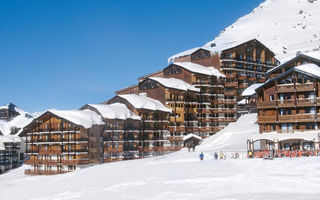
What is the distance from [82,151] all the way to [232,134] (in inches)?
1043

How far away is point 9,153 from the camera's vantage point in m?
96.1

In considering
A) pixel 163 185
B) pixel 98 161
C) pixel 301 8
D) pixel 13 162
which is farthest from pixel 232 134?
pixel 301 8

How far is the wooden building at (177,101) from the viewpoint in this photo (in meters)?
87.4

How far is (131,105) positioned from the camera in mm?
82125

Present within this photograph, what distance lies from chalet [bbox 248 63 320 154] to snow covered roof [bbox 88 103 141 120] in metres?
24.8

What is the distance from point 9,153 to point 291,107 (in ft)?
212

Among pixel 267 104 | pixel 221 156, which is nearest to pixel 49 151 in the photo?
pixel 221 156

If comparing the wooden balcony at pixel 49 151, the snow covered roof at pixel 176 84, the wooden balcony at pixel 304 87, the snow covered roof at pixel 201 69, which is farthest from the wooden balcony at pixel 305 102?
the wooden balcony at pixel 49 151

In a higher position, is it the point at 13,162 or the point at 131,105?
the point at 131,105

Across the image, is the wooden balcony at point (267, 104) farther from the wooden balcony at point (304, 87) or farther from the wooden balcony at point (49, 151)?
the wooden balcony at point (49, 151)

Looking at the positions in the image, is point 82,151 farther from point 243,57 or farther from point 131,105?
point 243,57

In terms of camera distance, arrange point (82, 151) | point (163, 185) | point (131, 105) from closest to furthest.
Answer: point (163, 185), point (82, 151), point (131, 105)

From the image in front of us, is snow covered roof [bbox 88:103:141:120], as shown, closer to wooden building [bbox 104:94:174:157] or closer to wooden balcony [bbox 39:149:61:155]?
wooden building [bbox 104:94:174:157]

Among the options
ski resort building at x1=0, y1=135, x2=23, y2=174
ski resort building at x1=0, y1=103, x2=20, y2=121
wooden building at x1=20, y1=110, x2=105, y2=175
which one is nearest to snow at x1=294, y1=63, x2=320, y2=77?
wooden building at x1=20, y1=110, x2=105, y2=175
